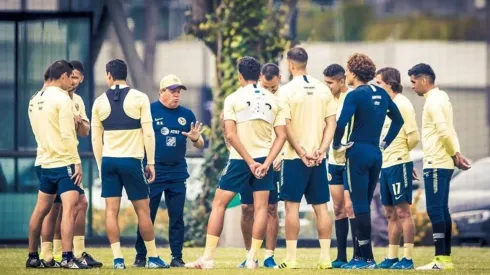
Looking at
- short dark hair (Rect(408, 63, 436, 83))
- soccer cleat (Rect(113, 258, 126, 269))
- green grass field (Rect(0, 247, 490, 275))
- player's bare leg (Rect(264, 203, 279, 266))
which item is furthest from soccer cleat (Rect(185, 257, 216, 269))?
short dark hair (Rect(408, 63, 436, 83))

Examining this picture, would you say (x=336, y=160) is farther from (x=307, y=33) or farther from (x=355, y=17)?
(x=355, y=17)

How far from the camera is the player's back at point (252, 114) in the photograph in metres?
16.5

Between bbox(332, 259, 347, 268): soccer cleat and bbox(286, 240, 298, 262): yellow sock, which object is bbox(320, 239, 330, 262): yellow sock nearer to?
bbox(286, 240, 298, 262): yellow sock

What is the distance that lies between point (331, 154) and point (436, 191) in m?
1.25

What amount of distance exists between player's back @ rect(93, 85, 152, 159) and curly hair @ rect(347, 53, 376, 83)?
2339 mm

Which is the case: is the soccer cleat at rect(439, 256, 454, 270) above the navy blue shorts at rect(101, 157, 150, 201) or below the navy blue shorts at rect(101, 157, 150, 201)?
below

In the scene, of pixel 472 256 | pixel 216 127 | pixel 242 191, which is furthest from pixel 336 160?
pixel 216 127

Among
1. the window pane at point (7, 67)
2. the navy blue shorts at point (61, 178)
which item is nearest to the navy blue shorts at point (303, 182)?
the navy blue shorts at point (61, 178)

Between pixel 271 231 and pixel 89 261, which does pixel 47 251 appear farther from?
pixel 271 231

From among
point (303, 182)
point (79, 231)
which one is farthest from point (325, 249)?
point (79, 231)

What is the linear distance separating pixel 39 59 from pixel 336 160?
732 cm

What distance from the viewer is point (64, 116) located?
1638cm

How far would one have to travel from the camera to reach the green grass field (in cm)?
1617

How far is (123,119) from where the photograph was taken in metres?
16.5
